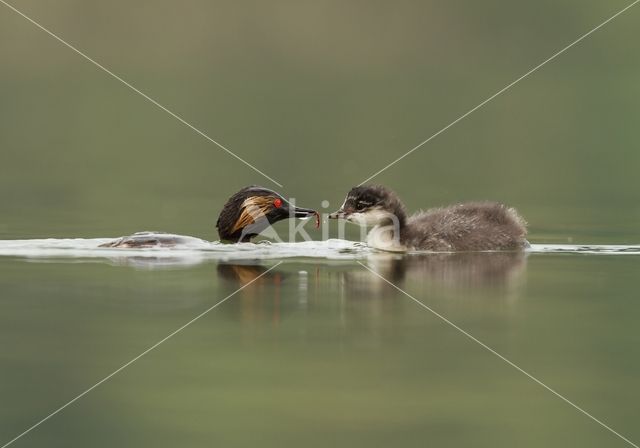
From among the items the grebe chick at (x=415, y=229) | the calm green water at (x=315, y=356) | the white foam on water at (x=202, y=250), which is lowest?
the calm green water at (x=315, y=356)

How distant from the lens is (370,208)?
11047 millimetres

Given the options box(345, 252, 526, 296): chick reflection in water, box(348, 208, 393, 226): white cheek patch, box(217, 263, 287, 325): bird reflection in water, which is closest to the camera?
box(217, 263, 287, 325): bird reflection in water

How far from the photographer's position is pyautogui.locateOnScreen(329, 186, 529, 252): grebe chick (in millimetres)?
11039

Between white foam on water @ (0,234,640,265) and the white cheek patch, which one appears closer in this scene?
white foam on water @ (0,234,640,265)

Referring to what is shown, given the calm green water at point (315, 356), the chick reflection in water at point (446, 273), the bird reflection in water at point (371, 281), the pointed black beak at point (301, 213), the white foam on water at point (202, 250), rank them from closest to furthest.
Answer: the calm green water at point (315, 356) → the bird reflection in water at point (371, 281) → the chick reflection in water at point (446, 273) → the white foam on water at point (202, 250) → the pointed black beak at point (301, 213)

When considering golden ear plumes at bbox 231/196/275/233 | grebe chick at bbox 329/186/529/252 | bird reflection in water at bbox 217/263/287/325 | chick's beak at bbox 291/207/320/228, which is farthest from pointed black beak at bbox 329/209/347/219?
bird reflection in water at bbox 217/263/287/325

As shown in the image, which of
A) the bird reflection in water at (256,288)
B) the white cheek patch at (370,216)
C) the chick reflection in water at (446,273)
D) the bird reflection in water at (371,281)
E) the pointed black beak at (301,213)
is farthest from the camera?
the pointed black beak at (301,213)

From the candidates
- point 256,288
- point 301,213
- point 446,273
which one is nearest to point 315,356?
point 256,288

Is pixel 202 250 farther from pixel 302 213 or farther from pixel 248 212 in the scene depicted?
pixel 302 213

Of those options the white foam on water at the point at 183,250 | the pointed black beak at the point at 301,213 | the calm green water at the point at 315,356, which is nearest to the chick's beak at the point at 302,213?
the pointed black beak at the point at 301,213

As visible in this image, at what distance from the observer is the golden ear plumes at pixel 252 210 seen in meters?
11.2

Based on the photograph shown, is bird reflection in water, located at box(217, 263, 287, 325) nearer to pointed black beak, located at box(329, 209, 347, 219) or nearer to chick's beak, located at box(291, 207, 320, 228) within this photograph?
pointed black beak, located at box(329, 209, 347, 219)

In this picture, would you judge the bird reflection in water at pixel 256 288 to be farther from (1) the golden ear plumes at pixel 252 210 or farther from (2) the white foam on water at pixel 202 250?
(1) the golden ear plumes at pixel 252 210

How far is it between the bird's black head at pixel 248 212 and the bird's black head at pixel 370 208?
58 centimetres
